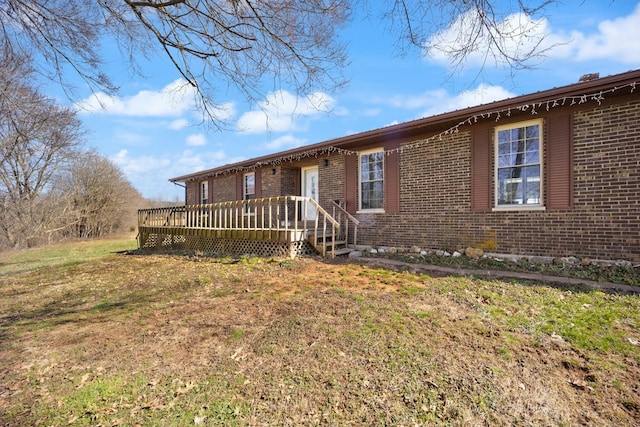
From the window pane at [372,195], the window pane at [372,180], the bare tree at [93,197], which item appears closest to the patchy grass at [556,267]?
the window pane at [372,195]

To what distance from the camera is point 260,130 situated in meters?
4.79

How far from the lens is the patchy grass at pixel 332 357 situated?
227 cm

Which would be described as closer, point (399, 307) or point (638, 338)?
point (638, 338)

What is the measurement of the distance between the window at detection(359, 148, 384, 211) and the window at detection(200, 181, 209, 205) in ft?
32.1

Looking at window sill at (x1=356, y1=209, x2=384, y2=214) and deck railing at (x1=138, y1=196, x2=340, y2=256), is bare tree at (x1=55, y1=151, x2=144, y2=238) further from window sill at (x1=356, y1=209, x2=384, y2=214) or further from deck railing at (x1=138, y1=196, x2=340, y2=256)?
window sill at (x1=356, y1=209, x2=384, y2=214)

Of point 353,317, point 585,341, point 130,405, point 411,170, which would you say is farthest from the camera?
point 411,170

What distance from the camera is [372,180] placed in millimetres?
9336

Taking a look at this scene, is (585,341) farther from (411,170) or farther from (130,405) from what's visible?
(411,170)

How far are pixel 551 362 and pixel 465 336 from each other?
0.72 meters

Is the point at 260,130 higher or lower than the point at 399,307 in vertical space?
higher

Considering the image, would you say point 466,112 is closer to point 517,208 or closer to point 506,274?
point 517,208

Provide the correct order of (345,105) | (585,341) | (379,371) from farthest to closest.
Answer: (345,105)
(585,341)
(379,371)

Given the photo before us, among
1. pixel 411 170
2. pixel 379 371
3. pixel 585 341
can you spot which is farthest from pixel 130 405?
pixel 411 170

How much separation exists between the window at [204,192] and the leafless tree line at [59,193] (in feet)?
18.1
